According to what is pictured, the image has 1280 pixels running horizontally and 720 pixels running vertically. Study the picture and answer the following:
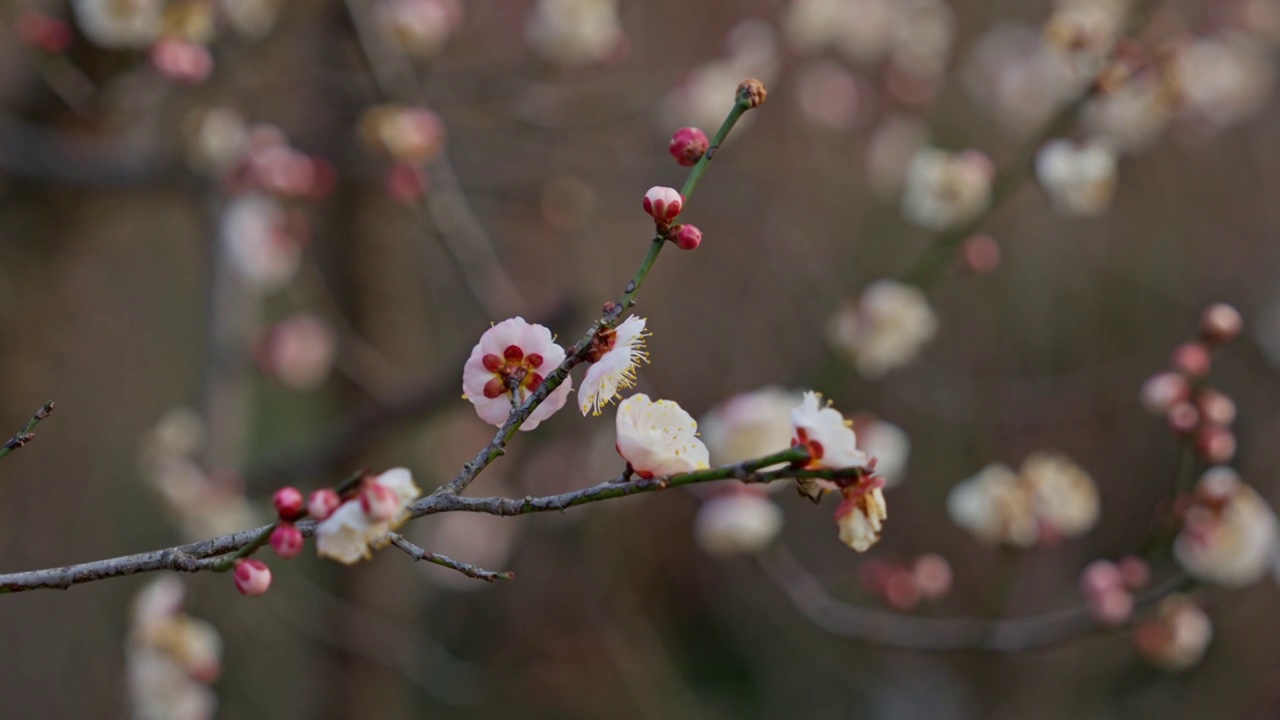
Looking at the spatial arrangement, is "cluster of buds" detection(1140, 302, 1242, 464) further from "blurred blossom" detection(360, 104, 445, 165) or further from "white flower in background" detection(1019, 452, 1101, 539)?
"blurred blossom" detection(360, 104, 445, 165)

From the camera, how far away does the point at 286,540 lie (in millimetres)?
614

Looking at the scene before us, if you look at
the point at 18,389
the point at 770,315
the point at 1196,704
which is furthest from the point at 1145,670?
the point at 18,389

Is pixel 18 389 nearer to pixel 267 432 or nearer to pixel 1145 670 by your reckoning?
pixel 267 432

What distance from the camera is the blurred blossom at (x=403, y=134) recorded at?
1854mm

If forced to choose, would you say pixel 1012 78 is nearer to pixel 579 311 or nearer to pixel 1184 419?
pixel 579 311

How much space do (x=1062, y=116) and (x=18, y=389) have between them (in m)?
2.03

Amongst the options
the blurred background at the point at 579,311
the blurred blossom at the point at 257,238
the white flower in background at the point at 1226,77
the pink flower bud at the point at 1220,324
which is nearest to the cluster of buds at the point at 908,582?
the blurred background at the point at 579,311

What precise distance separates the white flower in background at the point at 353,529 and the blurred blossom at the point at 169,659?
109 centimetres

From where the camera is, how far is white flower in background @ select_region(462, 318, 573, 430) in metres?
0.77

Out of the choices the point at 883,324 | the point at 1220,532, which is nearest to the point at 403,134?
the point at 883,324

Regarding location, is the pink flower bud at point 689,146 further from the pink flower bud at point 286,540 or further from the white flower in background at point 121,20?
the white flower in background at point 121,20

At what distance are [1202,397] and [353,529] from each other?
121 centimetres

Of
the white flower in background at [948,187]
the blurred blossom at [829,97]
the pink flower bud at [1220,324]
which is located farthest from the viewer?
the blurred blossom at [829,97]

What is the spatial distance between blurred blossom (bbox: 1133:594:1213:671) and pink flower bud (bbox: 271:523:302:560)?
1353 millimetres
